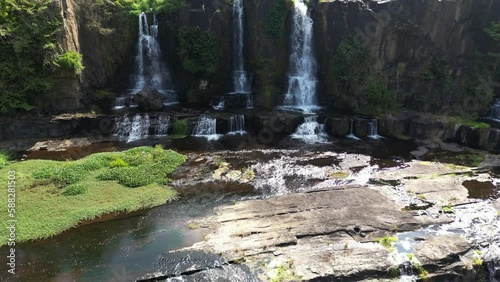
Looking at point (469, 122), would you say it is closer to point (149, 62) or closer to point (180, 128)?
point (180, 128)

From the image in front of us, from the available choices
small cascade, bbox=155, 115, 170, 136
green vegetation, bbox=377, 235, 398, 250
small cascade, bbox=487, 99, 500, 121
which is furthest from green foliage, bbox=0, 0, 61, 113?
small cascade, bbox=487, 99, 500, 121

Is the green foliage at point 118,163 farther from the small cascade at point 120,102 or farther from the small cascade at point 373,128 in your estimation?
the small cascade at point 373,128

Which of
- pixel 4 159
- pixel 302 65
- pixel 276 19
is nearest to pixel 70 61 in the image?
pixel 4 159

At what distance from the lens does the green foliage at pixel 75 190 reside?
18.7m

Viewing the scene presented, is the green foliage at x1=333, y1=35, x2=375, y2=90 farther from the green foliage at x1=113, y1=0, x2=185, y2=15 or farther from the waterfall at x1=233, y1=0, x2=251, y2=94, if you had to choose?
the green foliage at x1=113, y1=0, x2=185, y2=15

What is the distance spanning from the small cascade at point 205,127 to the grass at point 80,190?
18.8 feet

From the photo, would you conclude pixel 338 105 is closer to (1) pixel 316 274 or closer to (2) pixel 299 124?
(2) pixel 299 124

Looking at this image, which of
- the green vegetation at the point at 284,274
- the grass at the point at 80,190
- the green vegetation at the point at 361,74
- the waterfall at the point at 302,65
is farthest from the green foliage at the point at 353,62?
the green vegetation at the point at 284,274

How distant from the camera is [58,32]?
27422 mm

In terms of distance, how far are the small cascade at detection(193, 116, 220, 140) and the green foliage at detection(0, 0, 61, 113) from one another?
11.1 metres

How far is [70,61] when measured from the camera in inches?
1089

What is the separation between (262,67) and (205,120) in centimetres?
804

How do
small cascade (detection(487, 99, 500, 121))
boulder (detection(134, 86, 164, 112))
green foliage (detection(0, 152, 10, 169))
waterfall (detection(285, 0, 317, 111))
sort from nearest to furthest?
green foliage (detection(0, 152, 10, 169))
small cascade (detection(487, 99, 500, 121))
boulder (detection(134, 86, 164, 112))
waterfall (detection(285, 0, 317, 111))

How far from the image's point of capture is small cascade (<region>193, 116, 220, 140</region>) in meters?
29.2
